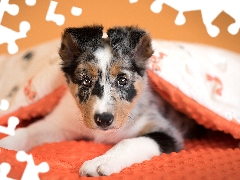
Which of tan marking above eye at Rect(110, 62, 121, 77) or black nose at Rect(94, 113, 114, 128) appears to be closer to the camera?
black nose at Rect(94, 113, 114, 128)

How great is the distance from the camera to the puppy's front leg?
1468mm

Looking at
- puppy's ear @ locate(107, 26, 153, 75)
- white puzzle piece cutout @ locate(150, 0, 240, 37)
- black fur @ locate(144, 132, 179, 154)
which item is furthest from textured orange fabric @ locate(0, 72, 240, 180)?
white puzzle piece cutout @ locate(150, 0, 240, 37)

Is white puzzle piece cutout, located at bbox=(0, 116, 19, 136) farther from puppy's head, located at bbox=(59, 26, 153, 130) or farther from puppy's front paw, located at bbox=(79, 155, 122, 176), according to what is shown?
puppy's front paw, located at bbox=(79, 155, 122, 176)

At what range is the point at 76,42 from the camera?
182 centimetres

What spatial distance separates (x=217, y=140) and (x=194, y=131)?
0.59 ft

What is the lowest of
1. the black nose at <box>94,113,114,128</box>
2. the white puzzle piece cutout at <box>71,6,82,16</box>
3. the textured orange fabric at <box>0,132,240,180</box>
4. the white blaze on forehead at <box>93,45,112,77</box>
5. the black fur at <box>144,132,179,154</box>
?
the black fur at <box>144,132,179,154</box>

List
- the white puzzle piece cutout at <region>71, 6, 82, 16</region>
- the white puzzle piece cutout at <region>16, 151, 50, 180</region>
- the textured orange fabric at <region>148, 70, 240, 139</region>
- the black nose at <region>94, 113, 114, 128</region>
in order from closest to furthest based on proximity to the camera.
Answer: the white puzzle piece cutout at <region>16, 151, 50, 180</region>, the black nose at <region>94, 113, 114, 128</region>, the textured orange fabric at <region>148, 70, 240, 139</region>, the white puzzle piece cutout at <region>71, 6, 82, 16</region>

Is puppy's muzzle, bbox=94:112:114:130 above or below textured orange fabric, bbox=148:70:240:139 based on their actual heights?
above

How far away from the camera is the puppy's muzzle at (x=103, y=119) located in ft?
5.07

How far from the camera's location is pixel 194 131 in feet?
7.78

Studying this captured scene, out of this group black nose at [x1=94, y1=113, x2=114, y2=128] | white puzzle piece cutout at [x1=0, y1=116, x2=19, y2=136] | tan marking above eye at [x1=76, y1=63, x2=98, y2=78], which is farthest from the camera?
white puzzle piece cutout at [x1=0, y1=116, x2=19, y2=136]

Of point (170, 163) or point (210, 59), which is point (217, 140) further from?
point (170, 163)

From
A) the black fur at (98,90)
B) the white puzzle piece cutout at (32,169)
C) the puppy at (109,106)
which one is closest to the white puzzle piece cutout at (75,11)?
the puppy at (109,106)

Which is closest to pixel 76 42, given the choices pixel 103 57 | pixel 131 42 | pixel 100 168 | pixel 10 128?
pixel 103 57
